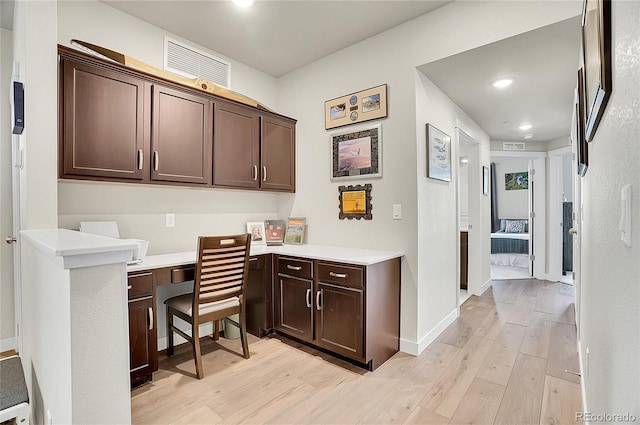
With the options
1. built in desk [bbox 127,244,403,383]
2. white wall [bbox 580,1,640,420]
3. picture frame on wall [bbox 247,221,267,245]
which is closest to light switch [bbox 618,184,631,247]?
white wall [bbox 580,1,640,420]

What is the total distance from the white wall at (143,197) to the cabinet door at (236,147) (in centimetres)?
32

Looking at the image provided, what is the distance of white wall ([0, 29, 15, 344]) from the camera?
271cm

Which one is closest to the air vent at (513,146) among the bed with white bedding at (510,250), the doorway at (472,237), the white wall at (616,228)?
the doorway at (472,237)

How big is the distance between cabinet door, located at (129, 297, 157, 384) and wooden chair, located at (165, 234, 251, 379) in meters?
0.24

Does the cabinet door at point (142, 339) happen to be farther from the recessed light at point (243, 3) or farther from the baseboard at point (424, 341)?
the recessed light at point (243, 3)

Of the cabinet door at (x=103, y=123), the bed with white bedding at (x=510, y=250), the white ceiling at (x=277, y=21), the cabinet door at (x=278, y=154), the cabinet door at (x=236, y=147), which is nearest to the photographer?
the cabinet door at (x=103, y=123)

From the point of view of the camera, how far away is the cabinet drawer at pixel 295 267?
2.67 metres

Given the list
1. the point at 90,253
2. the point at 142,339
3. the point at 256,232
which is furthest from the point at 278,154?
the point at 90,253

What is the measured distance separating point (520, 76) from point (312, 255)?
243 cm

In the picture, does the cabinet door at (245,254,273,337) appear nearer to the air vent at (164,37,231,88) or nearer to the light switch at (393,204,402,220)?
the light switch at (393,204,402,220)

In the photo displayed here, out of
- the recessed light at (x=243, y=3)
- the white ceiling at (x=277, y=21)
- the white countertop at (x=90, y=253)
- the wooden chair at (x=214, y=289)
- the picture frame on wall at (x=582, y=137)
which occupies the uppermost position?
the white ceiling at (x=277, y=21)

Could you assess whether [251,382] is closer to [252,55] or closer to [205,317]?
[205,317]

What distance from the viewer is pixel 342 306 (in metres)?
2.45

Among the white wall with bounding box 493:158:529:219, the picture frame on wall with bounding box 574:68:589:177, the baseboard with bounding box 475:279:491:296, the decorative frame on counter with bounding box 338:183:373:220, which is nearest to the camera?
the picture frame on wall with bounding box 574:68:589:177
